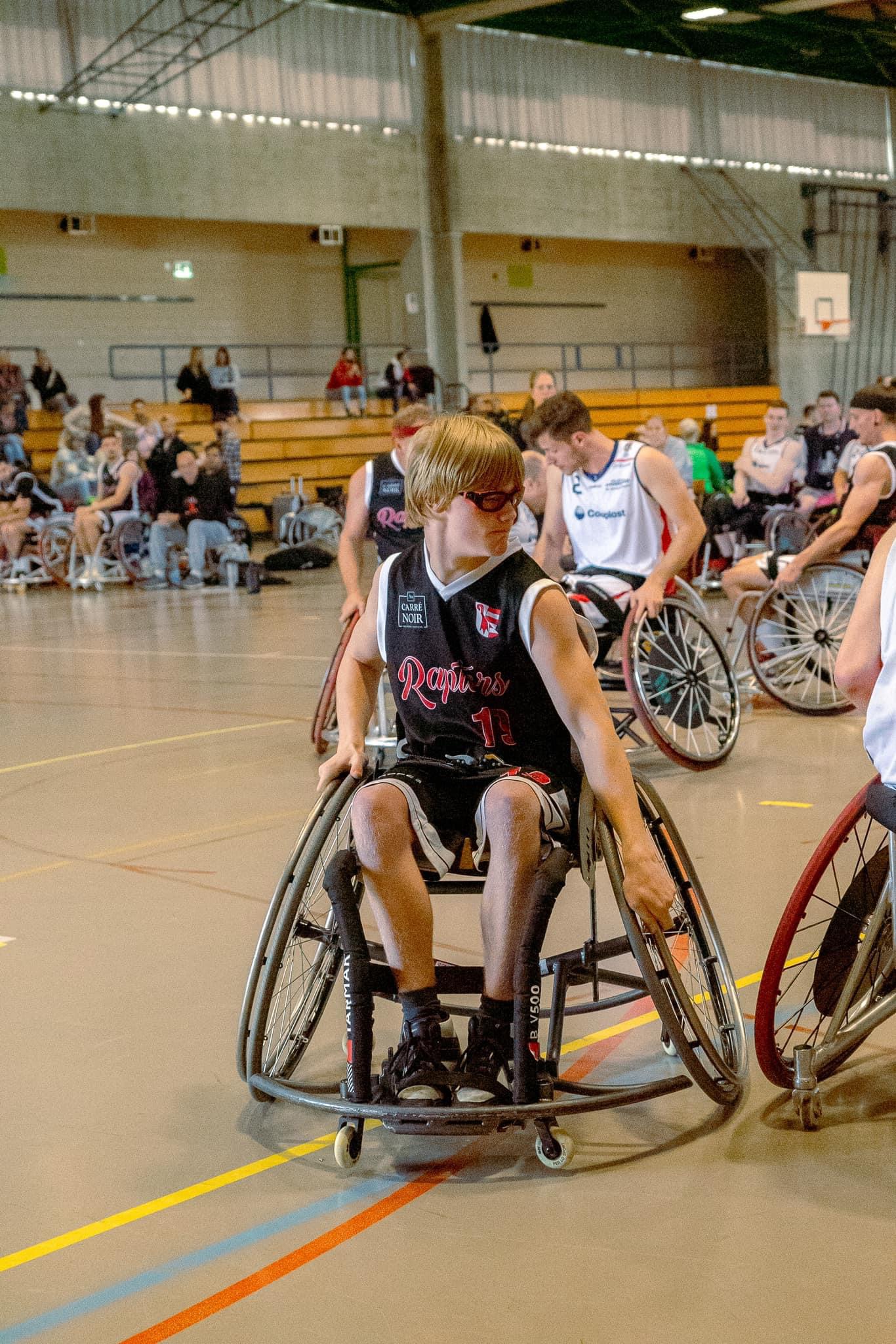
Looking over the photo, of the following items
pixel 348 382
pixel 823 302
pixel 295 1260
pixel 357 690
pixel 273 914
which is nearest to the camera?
pixel 295 1260

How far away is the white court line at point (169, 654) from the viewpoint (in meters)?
9.11

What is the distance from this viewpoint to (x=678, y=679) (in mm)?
5621

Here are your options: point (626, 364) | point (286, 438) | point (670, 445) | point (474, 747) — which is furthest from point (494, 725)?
point (626, 364)

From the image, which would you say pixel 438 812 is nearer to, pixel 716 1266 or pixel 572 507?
pixel 716 1266

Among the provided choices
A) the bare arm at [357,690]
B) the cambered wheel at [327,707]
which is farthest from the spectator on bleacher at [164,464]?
the bare arm at [357,690]

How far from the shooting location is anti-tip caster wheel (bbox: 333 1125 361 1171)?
8.04ft

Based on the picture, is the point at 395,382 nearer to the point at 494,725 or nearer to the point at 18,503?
the point at 18,503

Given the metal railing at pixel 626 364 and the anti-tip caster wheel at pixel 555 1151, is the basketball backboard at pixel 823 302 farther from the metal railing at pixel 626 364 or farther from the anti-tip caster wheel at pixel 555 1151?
the anti-tip caster wheel at pixel 555 1151

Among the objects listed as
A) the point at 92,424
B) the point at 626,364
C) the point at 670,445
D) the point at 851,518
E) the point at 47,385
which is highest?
the point at 626,364

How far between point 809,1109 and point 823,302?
24766mm

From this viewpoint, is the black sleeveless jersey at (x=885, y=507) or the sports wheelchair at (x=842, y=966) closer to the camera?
the sports wheelchair at (x=842, y=966)

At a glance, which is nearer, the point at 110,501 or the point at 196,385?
the point at 110,501

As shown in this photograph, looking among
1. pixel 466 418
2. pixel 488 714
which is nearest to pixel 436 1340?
pixel 488 714

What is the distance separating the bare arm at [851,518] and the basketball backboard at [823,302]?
66.5 ft
